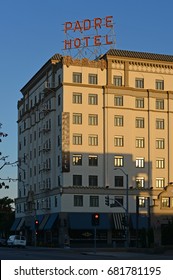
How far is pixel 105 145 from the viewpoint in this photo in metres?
89.1

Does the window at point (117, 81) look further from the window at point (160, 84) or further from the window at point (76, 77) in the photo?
the window at point (160, 84)

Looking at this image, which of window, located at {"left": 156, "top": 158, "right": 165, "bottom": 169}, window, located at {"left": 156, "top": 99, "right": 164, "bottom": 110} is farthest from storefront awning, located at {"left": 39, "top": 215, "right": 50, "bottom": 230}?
window, located at {"left": 156, "top": 99, "right": 164, "bottom": 110}

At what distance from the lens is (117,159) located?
8962 centimetres

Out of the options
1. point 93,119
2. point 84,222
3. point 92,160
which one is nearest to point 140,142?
point 93,119

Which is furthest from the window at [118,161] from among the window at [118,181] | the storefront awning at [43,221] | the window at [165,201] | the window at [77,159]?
the storefront awning at [43,221]

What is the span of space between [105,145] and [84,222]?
40.2 ft

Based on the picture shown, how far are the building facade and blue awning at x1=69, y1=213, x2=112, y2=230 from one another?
8 centimetres

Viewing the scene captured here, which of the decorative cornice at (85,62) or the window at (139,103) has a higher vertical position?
the decorative cornice at (85,62)

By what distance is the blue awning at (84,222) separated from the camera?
84125 mm

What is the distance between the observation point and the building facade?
85875 mm

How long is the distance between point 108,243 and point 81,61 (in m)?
27.4

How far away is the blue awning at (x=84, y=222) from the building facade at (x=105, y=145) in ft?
0.28

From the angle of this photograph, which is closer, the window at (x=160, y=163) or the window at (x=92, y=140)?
the window at (x=92, y=140)
